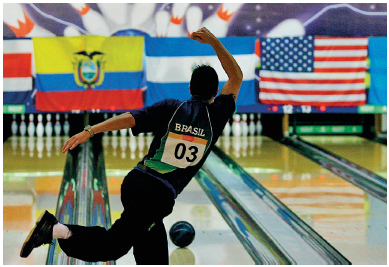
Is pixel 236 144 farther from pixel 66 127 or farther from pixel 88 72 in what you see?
pixel 66 127

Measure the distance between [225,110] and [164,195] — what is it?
44 cm

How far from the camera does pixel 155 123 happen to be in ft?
7.22

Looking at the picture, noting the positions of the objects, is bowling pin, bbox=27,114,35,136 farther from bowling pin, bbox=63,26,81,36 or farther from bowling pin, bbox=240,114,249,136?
bowling pin, bbox=240,114,249,136

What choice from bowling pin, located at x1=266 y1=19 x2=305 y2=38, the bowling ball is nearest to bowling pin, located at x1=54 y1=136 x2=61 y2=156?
bowling pin, located at x1=266 y1=19 x2=305 y2=38

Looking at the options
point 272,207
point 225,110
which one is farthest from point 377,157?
point 225,110

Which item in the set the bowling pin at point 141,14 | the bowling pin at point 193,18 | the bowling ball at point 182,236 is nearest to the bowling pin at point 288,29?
the bowling pin at point 193,18

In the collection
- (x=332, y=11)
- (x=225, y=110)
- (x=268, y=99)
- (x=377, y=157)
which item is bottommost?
(x=377, y=157)

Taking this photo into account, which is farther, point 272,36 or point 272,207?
point 272,36

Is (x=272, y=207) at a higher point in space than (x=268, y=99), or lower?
lower

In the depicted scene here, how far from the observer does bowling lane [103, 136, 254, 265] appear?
126 inches

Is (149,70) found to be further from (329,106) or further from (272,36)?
(329,106)

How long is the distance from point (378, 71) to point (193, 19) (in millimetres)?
2695

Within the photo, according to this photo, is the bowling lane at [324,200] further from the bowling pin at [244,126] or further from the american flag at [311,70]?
the american flag at [311,70]

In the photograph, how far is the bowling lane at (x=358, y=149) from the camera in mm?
5969
